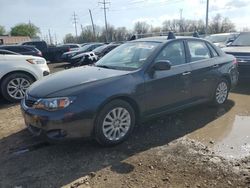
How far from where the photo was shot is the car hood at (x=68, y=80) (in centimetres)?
433

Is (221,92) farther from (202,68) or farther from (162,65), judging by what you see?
(162,65)

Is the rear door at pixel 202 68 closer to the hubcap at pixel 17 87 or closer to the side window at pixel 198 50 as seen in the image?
the side window at pixel 198 50

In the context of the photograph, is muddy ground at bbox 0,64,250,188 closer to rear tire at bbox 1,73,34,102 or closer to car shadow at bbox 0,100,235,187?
car shadow at bbox 0,100,235,187

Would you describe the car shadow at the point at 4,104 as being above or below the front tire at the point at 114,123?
below

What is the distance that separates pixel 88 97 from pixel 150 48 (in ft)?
5.37

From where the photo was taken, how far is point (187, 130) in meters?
5.19

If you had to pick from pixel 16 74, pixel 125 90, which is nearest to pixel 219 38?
pixel 16 74

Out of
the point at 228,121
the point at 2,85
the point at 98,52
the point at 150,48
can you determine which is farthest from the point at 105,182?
the point at 98,52

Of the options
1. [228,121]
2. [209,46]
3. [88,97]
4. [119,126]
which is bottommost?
[228,121]

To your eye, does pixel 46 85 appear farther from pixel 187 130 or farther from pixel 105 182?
pixel 187 130

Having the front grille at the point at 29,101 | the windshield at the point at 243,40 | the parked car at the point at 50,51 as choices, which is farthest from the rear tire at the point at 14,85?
the parked car at the point at 50,51

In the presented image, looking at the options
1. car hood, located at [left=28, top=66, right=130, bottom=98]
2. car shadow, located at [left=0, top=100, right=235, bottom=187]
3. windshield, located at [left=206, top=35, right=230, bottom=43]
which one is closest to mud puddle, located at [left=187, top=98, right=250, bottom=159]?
car shadow, located at [left=0, top=100, right=235, bottom=187]

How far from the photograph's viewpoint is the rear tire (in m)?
7.39

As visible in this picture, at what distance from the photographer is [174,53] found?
5422mm
